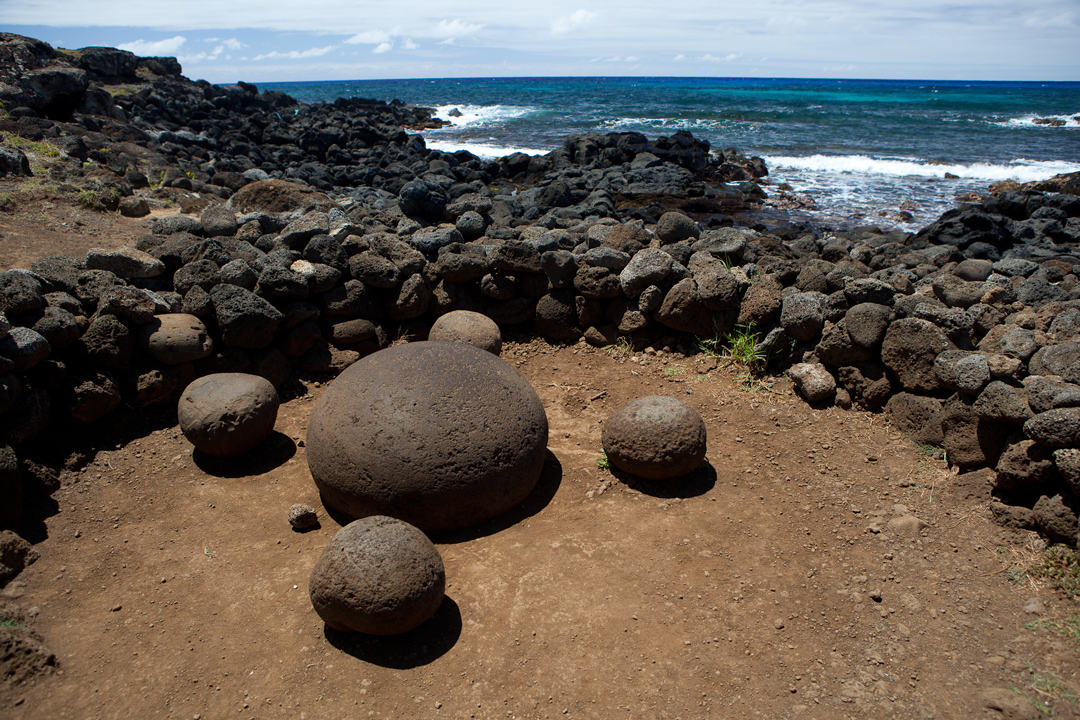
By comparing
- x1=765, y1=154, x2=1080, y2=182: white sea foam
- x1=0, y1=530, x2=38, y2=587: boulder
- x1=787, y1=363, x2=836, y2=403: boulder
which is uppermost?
x1=765, y1=154, x2=1080, y2=182: white sea foam

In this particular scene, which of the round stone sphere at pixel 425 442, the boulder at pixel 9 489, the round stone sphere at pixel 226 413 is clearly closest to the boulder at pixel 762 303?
the round stone sphere at pixel 425 442

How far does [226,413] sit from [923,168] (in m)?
22.3

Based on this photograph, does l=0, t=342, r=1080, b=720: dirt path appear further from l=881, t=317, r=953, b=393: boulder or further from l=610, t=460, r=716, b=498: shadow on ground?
l=881, t=317, r=953, b=393: boulder

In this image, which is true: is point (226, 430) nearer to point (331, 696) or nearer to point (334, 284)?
point (334, 284)

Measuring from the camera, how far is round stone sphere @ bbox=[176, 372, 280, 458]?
4988 millimetres

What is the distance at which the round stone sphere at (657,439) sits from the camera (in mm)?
4734

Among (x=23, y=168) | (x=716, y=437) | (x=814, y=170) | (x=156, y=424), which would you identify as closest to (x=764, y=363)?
(x=716, y=437)

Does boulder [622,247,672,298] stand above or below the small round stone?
above

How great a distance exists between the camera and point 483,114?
42594 millimetres

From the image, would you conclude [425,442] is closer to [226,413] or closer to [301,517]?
[301,517]

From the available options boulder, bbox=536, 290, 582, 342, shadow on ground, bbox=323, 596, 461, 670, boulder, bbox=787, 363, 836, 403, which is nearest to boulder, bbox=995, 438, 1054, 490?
boulder, bbox=787, 363, 836, 403

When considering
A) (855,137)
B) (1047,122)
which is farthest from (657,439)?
(1047,122)

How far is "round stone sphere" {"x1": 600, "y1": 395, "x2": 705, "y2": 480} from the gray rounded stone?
3.68 meters

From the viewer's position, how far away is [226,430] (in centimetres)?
499
